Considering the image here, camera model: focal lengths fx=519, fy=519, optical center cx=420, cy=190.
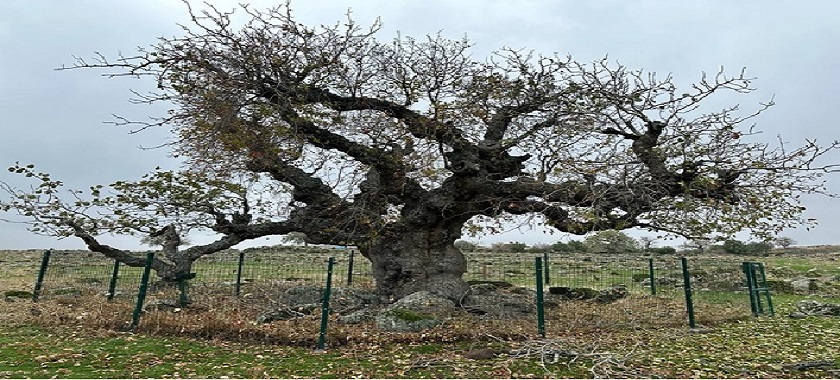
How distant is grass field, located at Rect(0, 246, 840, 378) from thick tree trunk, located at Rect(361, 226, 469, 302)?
6.89 feet

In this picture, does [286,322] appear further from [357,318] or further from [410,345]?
[410,345]

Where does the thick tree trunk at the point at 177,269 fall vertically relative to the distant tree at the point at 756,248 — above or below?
below

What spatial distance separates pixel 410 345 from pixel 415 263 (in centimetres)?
494

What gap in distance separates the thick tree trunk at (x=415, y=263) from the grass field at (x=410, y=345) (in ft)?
6.89

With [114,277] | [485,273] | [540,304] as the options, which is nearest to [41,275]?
[114,277]

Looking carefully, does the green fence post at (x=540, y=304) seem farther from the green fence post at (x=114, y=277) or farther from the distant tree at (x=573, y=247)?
the distant tree at (x=573, y=247)

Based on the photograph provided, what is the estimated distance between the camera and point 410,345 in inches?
338

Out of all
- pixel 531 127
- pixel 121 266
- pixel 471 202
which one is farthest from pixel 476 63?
pixel 121 266

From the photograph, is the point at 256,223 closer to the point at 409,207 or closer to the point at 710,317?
the point at 409,207

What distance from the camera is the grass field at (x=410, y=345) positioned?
6945 millimetres

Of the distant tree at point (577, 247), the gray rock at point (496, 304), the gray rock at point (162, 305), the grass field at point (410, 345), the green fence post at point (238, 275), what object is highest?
the distant tree at point (577, 247)

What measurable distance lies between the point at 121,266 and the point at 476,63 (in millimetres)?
10580

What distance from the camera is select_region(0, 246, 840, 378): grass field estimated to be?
6.95 m

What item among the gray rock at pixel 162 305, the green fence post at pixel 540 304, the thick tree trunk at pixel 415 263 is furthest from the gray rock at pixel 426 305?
the gray rock at pixel 162 305
